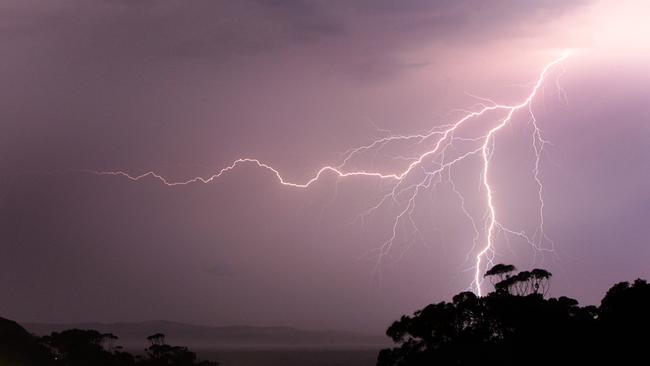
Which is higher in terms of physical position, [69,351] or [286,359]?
[69,351]

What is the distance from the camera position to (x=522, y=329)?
28219 millimetres

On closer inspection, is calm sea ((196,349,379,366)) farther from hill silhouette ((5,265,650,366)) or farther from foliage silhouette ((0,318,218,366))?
hill silhouette ((5,265,650,366))

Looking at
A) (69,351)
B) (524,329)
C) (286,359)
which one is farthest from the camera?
(286,359)

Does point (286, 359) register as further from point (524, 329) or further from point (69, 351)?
point (524, 329)

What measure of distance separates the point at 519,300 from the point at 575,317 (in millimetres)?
2446

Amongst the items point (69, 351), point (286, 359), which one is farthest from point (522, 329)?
point (286, 359)

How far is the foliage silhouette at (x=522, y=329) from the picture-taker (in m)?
24.2

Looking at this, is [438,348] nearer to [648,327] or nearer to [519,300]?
[519,300]

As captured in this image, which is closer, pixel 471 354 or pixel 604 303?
pixel 604 303

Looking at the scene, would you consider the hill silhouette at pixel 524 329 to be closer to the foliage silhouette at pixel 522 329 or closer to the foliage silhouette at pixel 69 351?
the foliage silhouette at pixel 522 329

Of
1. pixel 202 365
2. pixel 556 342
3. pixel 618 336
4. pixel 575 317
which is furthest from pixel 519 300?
pixel 202 365

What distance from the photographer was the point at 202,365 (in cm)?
5169

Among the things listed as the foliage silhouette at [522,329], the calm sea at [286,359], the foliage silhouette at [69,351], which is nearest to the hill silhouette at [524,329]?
the foliage silhouette at [522,329]

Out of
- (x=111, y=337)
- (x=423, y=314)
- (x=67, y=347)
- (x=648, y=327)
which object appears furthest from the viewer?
(x=111, y=337)
